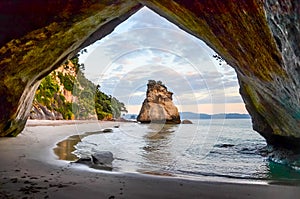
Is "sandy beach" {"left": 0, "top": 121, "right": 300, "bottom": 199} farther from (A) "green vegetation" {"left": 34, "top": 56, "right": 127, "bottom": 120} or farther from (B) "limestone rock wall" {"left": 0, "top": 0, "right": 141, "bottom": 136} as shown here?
(A) "green vegetation" {"left": 34, "top": 56, "right": 127, "bottom": 120}

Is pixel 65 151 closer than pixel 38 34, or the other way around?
pixel 38 34

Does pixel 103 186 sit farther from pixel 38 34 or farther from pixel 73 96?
pixel 73 96

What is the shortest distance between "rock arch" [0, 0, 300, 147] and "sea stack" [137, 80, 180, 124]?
29.1 m

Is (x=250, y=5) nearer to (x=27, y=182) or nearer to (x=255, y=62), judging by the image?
(x=255, y=62)

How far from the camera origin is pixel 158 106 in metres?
41.7

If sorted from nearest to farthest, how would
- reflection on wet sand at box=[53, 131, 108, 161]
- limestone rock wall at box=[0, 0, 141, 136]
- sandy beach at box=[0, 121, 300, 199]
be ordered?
sandy beach at box=[0, 121, 300, 199] < limestone rock wall at box=[0, 0, 141, 136] < reflection on wet sand at box=[53, 131, 108, 161]

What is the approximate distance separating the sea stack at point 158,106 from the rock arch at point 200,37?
2913cm

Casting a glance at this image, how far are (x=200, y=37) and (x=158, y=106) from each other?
34368 mm

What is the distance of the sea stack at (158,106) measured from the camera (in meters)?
40.8

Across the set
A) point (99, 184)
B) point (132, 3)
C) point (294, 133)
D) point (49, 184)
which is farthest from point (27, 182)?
point (294, 133)

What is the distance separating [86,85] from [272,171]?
33570 mm

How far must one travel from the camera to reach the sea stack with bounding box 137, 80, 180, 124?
134 feet

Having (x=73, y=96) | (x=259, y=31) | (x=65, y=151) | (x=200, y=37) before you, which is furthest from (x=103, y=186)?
(x=73, y=96)

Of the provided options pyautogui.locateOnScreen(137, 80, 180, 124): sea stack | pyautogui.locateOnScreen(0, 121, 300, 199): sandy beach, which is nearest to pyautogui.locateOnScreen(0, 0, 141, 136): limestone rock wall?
pyautogui.locateOnScreen(0, 121, 300, 199): sandy beach
